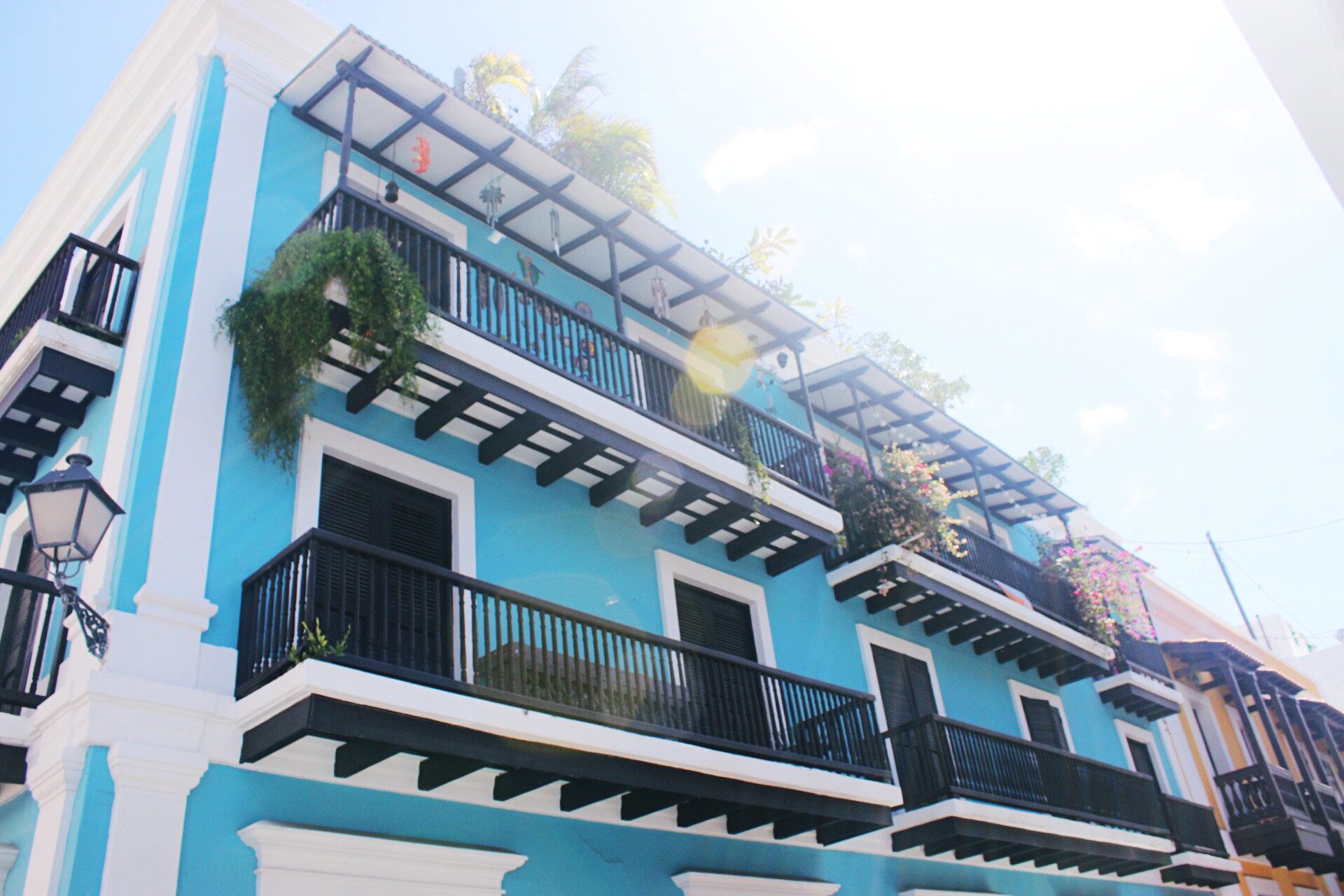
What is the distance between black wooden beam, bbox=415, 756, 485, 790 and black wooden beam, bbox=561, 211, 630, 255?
593 cm

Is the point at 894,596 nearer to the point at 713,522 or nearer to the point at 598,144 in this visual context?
the point at 713,522

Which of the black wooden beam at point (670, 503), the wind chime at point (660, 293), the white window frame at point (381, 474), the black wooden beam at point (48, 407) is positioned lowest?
the white window frame at point (381, 474)

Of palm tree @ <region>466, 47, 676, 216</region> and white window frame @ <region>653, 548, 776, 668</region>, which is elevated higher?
palm tree @ <region>466, 47, 676, 216</region>

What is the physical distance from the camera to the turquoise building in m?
6.71

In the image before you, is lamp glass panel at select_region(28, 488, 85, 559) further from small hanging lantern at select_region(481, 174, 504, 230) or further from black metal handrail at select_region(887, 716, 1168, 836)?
black metal handrail at select_region(887, 716, 1168, 836)

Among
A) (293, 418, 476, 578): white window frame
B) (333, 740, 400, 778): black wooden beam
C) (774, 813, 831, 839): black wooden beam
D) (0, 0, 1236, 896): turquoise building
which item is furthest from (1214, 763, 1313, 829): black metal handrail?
(333, 740, 400, 778): black wooden beam

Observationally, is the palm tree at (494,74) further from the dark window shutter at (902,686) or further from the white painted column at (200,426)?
the dark window shutter at (902,686)

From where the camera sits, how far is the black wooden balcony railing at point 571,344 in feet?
28.4

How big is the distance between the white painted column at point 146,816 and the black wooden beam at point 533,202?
21.2 ft

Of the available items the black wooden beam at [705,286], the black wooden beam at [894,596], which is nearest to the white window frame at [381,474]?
the black wooden beam at [705,286]

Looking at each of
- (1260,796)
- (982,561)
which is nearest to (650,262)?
(982,561)

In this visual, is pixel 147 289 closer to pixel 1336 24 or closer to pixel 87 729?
pixel 87 729

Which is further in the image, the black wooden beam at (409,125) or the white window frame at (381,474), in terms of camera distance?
the black wooden beam at (409,125)

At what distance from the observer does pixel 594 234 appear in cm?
1145
